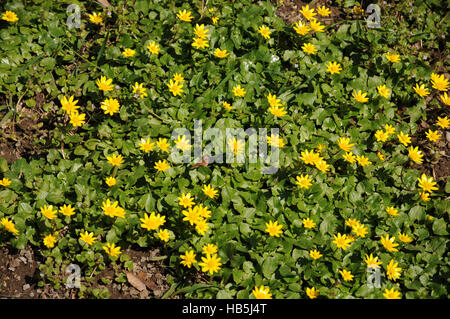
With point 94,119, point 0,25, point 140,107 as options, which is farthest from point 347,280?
point 0,25

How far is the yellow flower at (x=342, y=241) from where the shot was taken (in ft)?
Result: 11.3

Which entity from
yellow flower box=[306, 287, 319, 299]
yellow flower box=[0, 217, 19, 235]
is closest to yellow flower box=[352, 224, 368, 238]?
yellow flower box=[306, 287, 319, 299]

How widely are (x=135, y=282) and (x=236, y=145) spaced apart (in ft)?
4.91

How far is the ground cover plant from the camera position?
3410 mm

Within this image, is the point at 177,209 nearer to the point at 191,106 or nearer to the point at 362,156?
the point at 191,106

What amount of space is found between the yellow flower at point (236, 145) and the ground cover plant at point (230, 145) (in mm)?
36

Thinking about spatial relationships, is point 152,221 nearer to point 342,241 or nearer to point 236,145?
point 236,145

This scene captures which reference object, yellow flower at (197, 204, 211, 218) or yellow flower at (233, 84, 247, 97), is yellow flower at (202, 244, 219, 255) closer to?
yellow flower at (197, 204, 211, 218)

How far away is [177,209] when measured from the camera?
3547 millimetres

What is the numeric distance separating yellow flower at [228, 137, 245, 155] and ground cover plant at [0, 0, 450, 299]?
0.12 ft

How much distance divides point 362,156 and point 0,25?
13.2ft

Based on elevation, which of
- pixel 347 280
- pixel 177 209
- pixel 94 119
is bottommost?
pixel 347 280

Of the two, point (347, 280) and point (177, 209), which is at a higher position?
point (177, 209)
